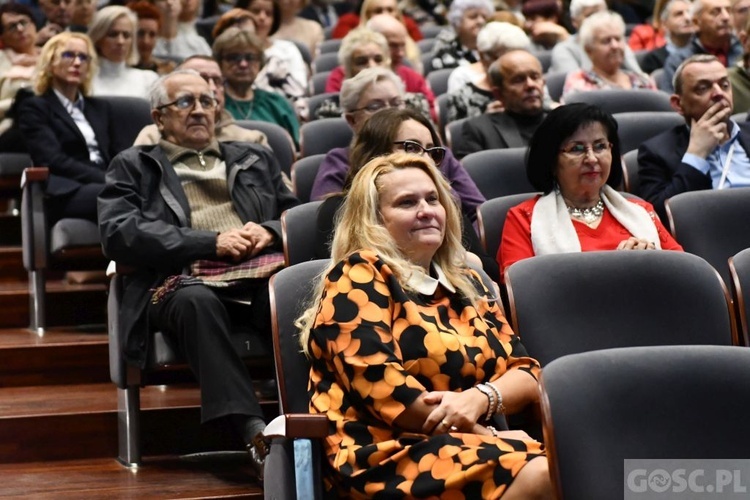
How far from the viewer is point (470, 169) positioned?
3.89 m

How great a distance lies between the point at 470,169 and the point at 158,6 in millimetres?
2783

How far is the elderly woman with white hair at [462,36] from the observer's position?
6.16 m

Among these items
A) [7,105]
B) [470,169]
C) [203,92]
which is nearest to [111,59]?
[7,105]

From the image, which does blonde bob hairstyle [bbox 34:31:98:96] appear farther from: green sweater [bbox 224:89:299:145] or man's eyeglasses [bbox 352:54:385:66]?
man's eyeglasses [bbox 352:54:385:66]

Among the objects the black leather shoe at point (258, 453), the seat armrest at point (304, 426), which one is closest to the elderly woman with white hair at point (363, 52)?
the black leather shoe at point (258, 453)

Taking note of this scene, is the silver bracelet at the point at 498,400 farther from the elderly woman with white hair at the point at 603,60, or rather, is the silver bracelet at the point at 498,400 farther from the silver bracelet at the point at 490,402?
the elderly woman with white hair at the point at 603,60

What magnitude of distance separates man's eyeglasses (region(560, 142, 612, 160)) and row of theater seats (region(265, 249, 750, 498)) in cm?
65

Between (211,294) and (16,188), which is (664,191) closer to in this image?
(211,294)

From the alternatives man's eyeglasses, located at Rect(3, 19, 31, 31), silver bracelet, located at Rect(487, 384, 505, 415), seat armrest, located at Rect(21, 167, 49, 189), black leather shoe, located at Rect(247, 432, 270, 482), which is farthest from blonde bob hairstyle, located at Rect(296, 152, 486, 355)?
man's eyeglasses, located at Rect(3, 19, 31, 31)

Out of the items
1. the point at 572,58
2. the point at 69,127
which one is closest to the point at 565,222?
the point at 69,127

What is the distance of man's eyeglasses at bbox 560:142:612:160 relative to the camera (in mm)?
3277

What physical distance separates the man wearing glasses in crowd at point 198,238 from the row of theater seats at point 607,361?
54cm

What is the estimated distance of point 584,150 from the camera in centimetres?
328

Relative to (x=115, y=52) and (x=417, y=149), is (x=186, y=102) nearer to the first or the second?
(x=417, y=149)
